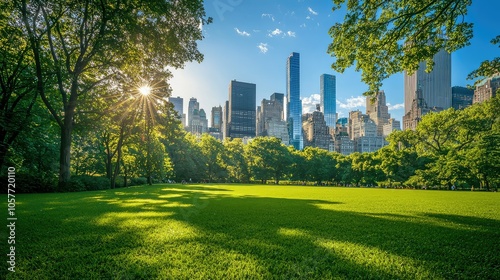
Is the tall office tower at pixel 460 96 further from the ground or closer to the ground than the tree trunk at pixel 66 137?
further from the ground

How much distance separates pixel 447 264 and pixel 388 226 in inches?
105

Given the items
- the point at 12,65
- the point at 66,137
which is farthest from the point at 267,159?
the point at 12,65

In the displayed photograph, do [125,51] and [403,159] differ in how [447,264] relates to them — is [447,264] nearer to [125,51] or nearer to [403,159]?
[125,51]

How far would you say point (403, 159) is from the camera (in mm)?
53188

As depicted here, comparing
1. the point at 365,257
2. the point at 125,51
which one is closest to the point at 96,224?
the point at 365,257

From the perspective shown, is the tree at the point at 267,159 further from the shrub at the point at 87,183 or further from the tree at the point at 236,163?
the shrub at the point at 87,183

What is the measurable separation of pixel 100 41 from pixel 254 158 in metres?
59.9

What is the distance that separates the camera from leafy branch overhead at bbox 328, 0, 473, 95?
32.6 ft

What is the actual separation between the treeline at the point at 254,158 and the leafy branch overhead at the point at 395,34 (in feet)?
45.5

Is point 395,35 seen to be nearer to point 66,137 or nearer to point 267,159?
point 66,137

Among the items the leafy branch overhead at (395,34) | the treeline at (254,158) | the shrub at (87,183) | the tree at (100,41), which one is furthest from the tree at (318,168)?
the leafy branch overhead at (395,34)

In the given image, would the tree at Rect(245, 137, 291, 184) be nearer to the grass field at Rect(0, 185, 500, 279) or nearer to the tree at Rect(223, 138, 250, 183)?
the tree at Rect(223, 138, 250, 183)

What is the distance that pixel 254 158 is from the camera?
2842 inches

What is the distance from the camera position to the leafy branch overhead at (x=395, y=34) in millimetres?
9930
